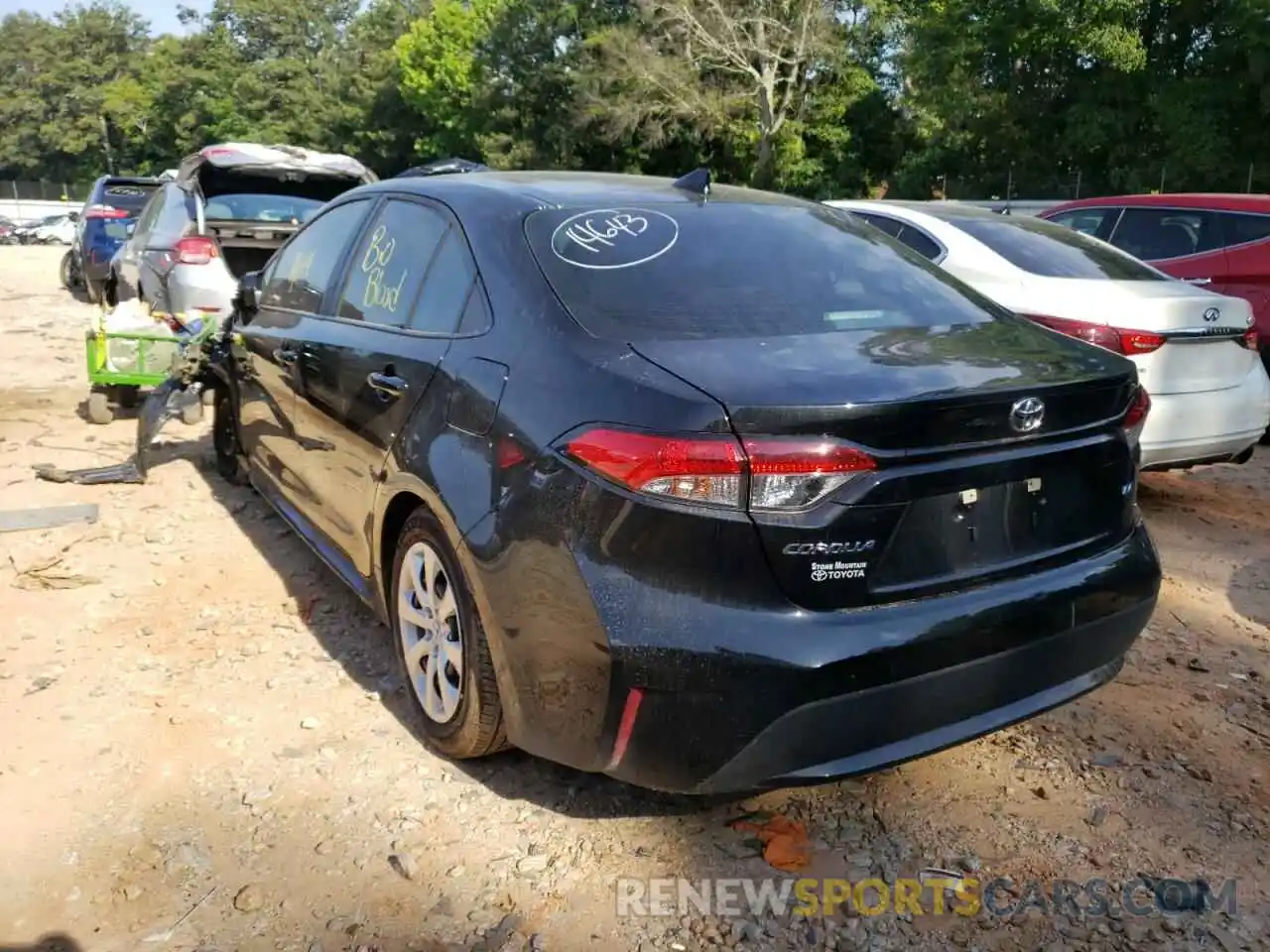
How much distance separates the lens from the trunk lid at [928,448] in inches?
85.3

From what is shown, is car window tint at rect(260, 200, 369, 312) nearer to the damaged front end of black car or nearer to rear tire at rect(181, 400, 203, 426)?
the damaged front end of black car

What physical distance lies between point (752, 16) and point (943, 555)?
33885mm

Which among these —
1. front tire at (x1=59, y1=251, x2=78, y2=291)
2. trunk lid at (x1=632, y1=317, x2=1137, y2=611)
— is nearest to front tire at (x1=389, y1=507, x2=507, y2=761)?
trunk lid at (x1=632, y1=317, x2=1137, y2=611)

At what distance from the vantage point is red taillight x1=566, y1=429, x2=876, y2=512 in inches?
84.0

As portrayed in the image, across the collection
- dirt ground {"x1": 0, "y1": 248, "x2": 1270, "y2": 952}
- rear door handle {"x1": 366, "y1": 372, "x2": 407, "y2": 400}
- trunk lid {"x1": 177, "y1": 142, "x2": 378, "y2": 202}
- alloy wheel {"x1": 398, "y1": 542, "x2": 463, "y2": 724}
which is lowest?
dirt ground {"x1": 0, "y1": 248, "x2": 1270, "y2": 952}

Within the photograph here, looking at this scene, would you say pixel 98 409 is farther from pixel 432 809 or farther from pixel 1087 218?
pixel 1087 218

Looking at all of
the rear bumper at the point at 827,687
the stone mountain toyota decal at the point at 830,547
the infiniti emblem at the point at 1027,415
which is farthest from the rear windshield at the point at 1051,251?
the stone mountain toyota decal at the point at 830,547

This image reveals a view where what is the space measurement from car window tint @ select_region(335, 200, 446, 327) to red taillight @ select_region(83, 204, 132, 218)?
→ 11251 mm

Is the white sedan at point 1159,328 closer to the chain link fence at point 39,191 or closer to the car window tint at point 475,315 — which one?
the car window tint at point 475,315

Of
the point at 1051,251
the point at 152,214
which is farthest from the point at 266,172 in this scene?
the point at 1051,251

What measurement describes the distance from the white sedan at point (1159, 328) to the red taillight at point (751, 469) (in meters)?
2.84

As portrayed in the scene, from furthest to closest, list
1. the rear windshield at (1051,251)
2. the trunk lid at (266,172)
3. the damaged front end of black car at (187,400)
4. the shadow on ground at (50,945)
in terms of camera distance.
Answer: the trunk lid at (266,172)
the rear windshield at (1051,251)
the damaged front end of black car at (187,400)
the shadow on ground at (50,945)

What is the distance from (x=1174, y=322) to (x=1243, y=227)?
9.90 feet

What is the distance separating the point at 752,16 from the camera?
3278 centimetres
